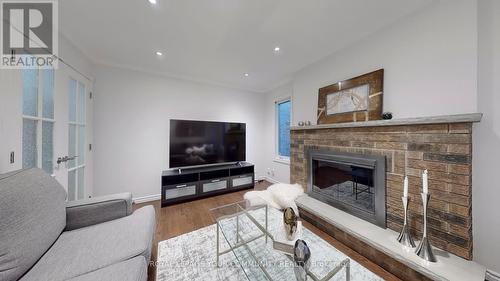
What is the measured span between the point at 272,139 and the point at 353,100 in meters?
2.19

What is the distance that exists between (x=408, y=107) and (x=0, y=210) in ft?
9.99

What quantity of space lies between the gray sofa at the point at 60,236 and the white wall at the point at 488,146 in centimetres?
251

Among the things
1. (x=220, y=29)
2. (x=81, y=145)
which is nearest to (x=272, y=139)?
(x=220, y=29)

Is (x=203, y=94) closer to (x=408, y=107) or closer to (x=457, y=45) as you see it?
(x=408, y=107)

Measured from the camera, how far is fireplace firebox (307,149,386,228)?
5.67 ft

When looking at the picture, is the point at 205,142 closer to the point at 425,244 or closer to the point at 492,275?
the point at 425,244

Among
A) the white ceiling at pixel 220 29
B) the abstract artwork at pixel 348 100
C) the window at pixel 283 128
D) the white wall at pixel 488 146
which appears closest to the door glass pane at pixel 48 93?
the white ceiling at pixel 220 29

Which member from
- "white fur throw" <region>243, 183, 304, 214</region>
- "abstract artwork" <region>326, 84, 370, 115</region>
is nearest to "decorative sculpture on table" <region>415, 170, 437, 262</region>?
"abstract artwork" <region>326, 84, 370, 115</region>

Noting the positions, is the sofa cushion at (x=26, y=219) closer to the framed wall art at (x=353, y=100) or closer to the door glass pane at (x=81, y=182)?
the door glass pane at (x=81, y=182)

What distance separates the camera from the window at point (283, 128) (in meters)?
3.79

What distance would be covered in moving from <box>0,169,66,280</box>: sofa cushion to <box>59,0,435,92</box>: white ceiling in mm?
1566

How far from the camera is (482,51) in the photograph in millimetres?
1321

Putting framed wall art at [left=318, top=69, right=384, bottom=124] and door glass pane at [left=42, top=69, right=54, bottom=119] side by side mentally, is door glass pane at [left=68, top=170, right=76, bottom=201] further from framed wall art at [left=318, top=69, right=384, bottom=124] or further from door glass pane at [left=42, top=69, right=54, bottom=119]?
framed wall art at [left=318, top=69, right=384, bottom=124]

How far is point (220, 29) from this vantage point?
1.86m
